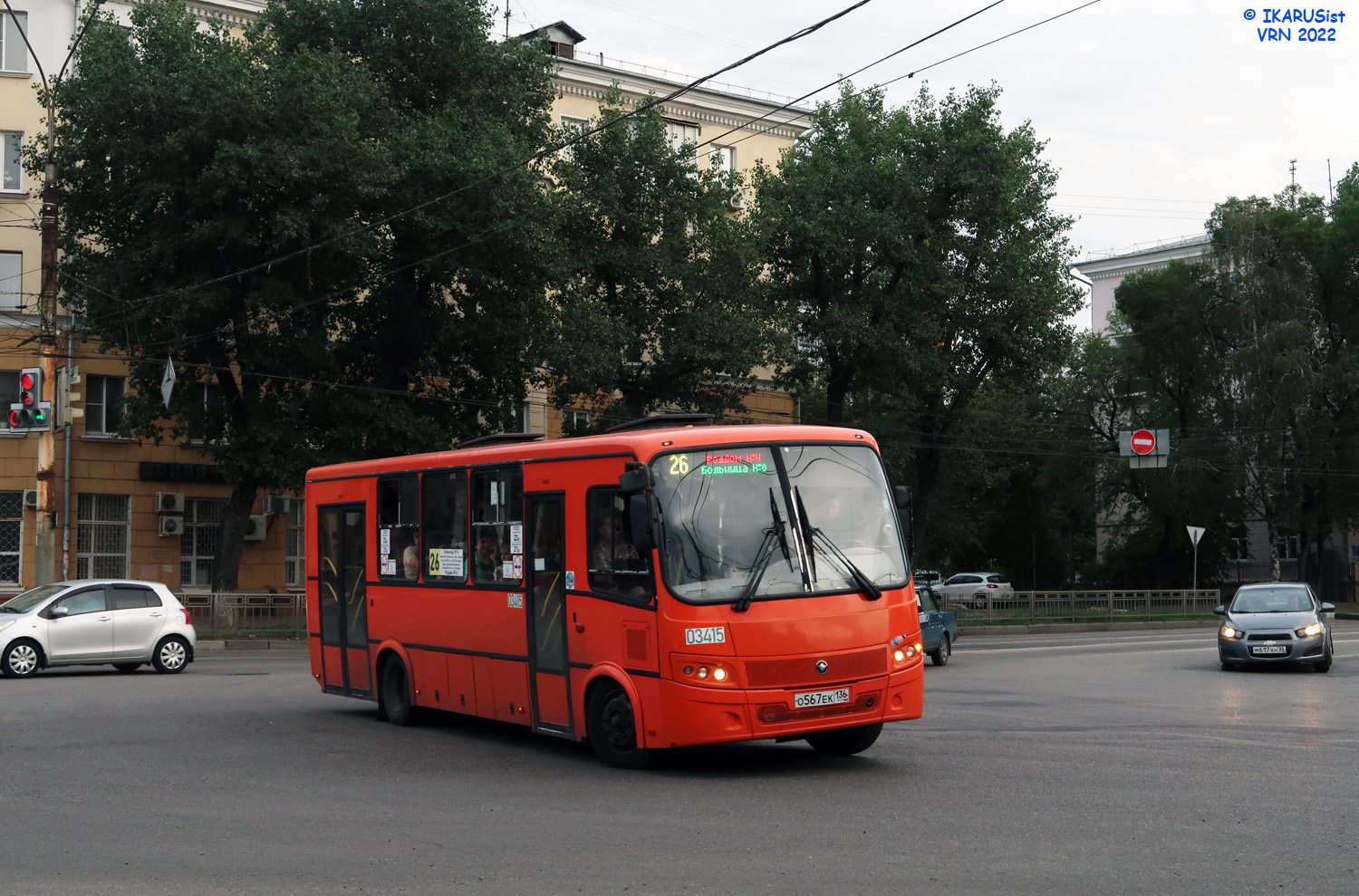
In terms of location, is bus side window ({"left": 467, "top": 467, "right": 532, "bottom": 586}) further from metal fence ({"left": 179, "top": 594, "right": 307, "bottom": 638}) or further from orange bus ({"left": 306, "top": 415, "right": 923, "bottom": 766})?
metal fence ({"left": 179, "top": 594, "right": 307, "bottom": 638})

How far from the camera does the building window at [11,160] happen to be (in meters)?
39.6

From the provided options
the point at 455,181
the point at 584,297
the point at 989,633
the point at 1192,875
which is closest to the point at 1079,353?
the point at 989,633

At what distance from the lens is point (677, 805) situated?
32.7 ft

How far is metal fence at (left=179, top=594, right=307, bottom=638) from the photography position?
108 feet

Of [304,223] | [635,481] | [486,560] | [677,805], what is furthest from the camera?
[304,223]

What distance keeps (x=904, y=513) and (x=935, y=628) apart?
46.3 feet

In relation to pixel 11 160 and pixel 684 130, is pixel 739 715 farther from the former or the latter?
pixel 684 130

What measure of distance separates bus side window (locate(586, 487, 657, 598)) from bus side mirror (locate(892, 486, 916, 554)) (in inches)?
87.4

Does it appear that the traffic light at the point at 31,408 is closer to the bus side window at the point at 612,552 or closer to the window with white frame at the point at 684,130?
the bus side window at the point at 612,552

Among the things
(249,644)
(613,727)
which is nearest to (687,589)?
(613,727)

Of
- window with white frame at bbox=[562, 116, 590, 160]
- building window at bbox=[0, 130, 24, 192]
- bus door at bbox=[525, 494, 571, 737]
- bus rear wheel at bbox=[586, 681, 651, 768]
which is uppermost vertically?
window with white frame at bbox=[562, 116, 590, 160]

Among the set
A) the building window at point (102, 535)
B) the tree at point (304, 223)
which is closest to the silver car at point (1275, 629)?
the tree at point (304, 223)

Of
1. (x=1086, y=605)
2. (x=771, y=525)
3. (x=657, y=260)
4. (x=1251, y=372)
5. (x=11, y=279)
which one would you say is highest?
(x=657, y=260)

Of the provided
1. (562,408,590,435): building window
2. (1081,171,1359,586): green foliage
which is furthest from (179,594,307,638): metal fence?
(1081,171,1359,586): green foliage
